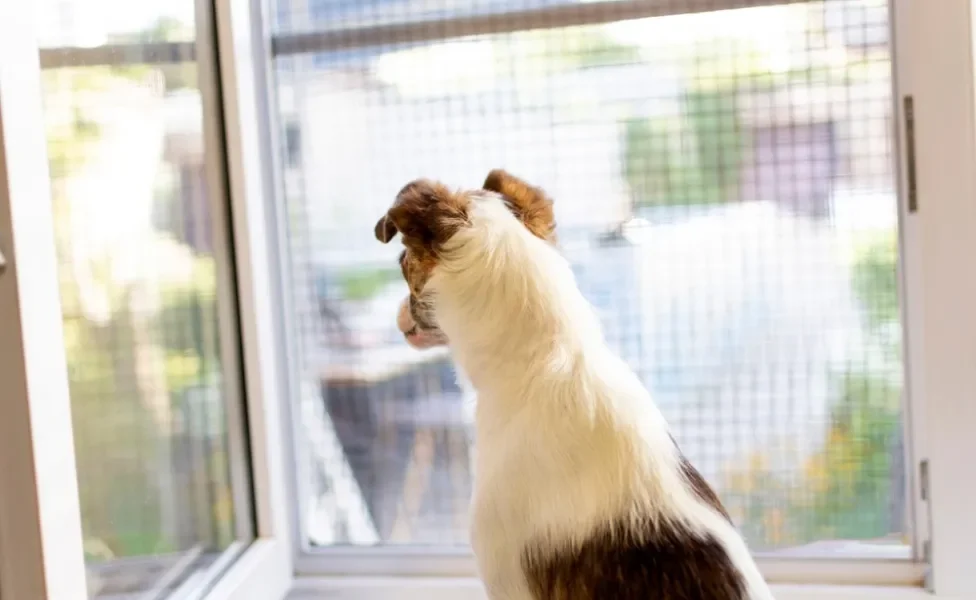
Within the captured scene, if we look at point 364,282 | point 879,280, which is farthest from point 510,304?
point 879,280

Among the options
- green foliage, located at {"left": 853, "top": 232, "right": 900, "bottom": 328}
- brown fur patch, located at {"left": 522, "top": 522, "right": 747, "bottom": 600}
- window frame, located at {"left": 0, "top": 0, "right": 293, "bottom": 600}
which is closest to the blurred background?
green foliage, located at {"left": 853, "top": 232, "right": 900, "bottom": 328}

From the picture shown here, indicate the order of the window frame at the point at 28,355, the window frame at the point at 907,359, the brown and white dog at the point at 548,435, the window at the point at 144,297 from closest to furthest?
the window frame at the point at 28,355
the brown and white dog at the point at 548,435
the window at the point at 144,297
the window frame at the point at 907,359

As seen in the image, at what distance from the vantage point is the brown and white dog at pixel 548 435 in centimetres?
90

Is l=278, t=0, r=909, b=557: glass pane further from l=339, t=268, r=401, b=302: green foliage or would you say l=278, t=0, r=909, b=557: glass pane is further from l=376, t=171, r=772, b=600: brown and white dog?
l=376, t=171, r=772, b=600: brown and white dog

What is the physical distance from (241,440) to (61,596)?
1.81 feet

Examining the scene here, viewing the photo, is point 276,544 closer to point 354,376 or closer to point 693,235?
point 354,376

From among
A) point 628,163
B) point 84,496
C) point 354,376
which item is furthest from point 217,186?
point 628,163

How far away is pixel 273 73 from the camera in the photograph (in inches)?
56.0

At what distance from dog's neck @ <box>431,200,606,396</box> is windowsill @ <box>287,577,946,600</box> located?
0.52m

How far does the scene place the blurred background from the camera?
4.09 ft

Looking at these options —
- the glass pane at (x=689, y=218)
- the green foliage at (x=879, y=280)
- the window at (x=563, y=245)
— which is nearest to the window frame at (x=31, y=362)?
the window at (x=563, y=245)

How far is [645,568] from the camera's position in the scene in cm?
89

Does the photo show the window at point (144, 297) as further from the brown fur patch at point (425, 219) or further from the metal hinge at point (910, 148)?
the metal hinge at point (910, 148)

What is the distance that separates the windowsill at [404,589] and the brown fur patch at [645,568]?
47 cm
